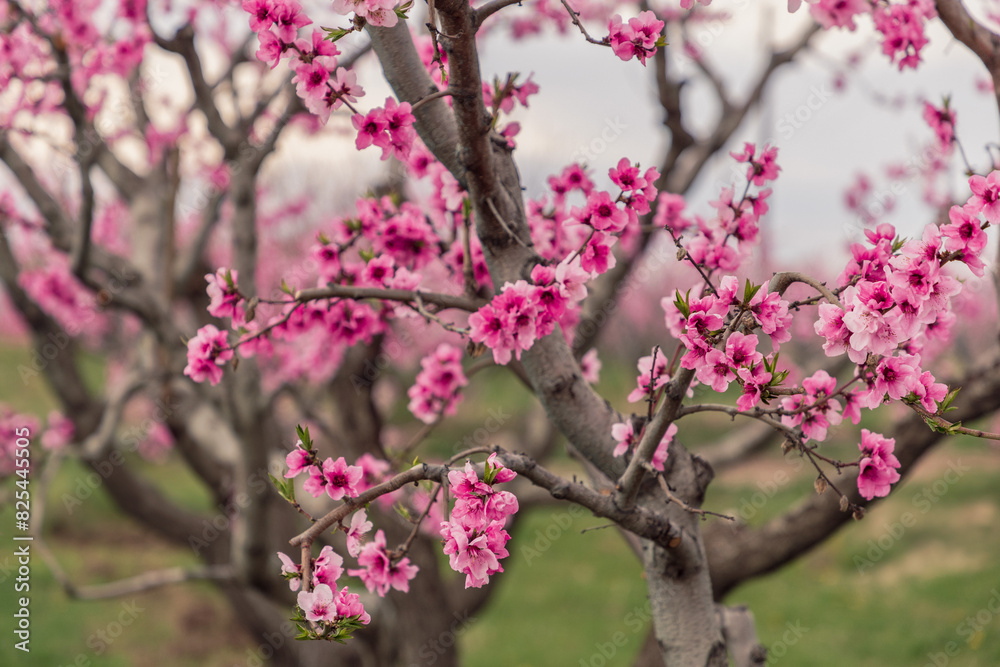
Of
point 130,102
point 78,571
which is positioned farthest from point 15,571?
point 130,102

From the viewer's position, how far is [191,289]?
21.2ft

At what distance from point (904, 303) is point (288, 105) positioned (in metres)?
2.94

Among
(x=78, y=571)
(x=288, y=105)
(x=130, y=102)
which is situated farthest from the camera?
(x=78, y=571)

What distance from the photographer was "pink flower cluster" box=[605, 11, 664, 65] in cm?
192

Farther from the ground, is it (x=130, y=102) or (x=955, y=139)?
(x=130, y=102)

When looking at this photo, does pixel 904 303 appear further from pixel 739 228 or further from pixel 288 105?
pixel 288 105

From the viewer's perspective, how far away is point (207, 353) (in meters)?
2.30

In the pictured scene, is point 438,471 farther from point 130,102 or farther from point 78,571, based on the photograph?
point 78,571

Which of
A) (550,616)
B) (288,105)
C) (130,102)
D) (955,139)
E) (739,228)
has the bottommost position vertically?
(550,616)

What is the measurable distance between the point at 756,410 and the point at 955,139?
1.90 metres

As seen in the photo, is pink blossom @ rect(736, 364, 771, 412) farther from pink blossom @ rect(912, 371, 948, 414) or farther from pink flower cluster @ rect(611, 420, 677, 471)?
pink flower cluster @ rect(611, 420, 677, 471)

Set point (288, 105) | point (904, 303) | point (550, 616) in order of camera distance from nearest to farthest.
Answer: point (904, 303)
point (288, 105)
point (550, 616)

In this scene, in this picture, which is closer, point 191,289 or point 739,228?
point 739,228

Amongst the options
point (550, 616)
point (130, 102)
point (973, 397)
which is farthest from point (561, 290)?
point (550, 616)
